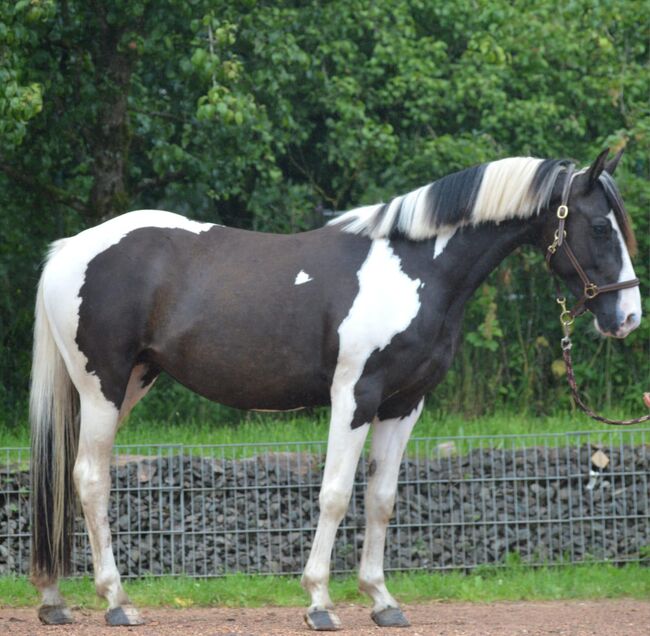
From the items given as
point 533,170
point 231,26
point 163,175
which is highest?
point 231,26

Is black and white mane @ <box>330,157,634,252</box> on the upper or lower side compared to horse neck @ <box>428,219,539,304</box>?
upper

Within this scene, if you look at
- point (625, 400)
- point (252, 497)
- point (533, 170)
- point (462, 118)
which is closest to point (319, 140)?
point (462, 118)

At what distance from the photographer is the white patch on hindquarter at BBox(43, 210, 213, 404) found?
639 cm

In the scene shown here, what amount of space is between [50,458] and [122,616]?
2.99 ft

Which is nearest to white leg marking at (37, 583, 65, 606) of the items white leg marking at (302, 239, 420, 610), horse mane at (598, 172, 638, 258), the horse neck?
white leg marking at (302, 239, 420, 610)

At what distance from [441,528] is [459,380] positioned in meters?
3.46

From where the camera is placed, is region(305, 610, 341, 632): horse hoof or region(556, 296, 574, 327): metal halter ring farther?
region(556, 296, 574, 327): metal halter ring

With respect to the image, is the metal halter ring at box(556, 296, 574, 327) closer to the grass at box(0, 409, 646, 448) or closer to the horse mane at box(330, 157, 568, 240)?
the horse mane at box(330, 157, 568, 240)

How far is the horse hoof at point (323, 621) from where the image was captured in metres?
6.02

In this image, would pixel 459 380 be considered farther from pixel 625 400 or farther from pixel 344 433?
pixel 344 433

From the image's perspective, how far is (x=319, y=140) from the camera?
43.9 feet

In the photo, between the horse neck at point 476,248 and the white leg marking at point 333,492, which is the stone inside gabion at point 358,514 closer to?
the white leg marking at point 333,492

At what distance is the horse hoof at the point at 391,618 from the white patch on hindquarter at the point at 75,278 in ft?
6.07

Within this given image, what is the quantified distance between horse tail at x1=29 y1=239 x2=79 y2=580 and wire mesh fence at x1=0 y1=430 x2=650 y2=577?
1.46 meters
